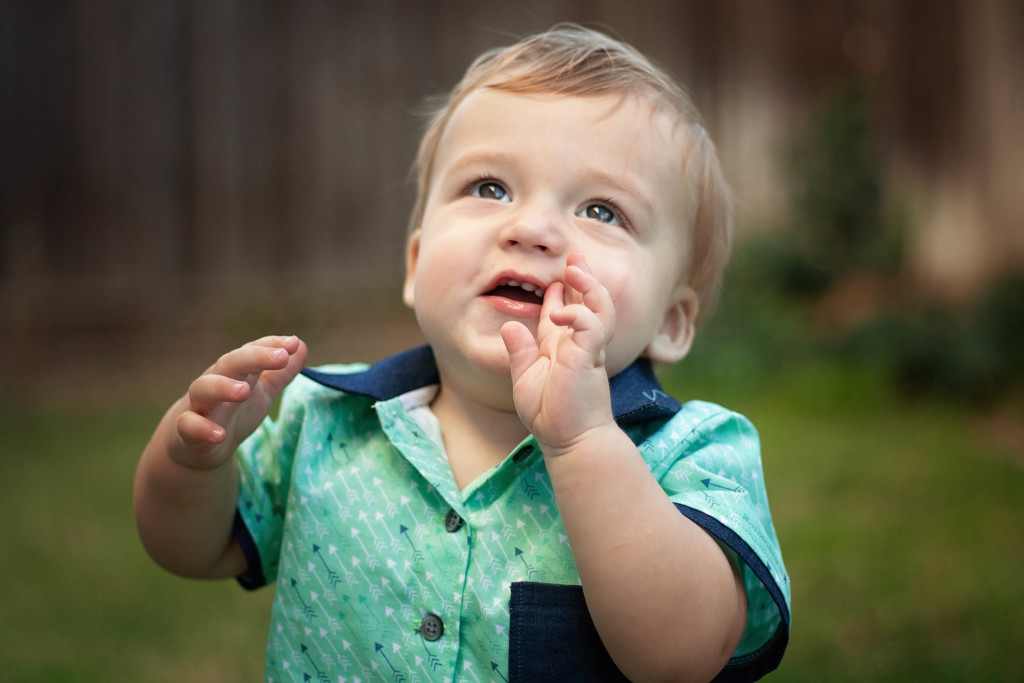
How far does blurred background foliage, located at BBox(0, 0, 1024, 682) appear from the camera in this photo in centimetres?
430

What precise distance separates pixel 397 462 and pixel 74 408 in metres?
3.50

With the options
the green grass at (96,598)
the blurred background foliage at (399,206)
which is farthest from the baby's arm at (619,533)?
the blurred background foliage at (399,206)

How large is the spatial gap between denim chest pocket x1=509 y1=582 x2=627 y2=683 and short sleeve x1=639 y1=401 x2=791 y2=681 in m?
0.20

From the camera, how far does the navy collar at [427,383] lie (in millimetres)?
1377

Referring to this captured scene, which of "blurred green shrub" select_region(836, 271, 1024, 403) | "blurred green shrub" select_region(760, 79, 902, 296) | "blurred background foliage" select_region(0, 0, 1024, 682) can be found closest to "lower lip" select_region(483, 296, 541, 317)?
"blurred background foliage" select_region(0, 0, 1024, 682)

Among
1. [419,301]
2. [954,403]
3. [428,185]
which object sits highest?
[428,185]

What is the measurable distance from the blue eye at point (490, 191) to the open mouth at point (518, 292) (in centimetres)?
14

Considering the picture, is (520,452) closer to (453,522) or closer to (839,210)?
(453,522)

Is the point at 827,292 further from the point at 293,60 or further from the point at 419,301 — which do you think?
the point at 419,301

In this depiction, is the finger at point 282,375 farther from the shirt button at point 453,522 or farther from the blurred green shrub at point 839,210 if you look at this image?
the blurred green shrub at point 839,210

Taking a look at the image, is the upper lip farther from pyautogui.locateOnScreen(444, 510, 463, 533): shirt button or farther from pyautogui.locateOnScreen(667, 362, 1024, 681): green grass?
pyautogui.locateOnScreen(667, 362, 1024, 681): green grass

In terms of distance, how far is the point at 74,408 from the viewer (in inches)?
174

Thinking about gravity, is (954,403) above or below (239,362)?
below

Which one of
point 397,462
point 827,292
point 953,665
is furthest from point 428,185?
point 827,292
